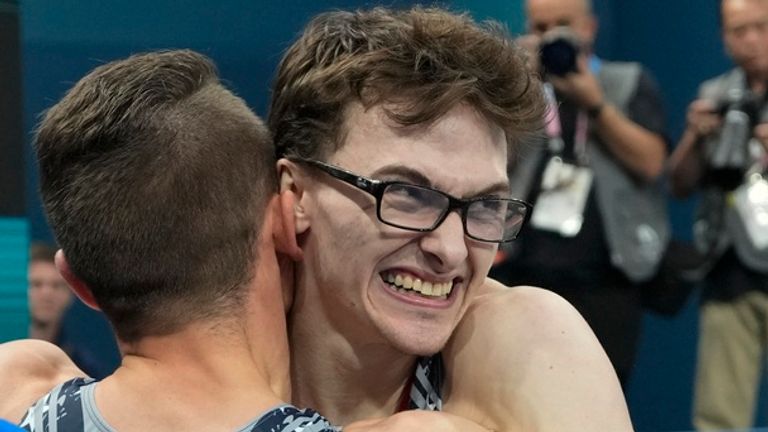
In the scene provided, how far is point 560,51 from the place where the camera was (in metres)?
4.35

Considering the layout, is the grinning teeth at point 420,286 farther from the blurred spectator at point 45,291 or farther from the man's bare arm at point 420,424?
the blurred spectator at point 45,291

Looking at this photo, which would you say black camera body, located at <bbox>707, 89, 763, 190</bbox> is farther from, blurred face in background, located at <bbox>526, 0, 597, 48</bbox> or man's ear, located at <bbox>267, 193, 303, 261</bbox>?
man's ear, located at <bbox>267, 193, 303, 261</bbox>

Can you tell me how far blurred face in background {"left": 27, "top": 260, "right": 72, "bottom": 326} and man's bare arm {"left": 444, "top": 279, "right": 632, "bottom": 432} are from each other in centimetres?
250

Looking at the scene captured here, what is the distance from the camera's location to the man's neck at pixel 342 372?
2.15 m

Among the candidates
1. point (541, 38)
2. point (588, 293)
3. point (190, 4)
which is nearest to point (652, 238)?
point (588, 293)

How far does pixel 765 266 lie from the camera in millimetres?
4605

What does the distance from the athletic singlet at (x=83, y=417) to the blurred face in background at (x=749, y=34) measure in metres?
3.23

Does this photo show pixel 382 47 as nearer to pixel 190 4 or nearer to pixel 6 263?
pixel 6 263

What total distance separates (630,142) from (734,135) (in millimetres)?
402

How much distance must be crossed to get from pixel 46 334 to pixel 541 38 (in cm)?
181

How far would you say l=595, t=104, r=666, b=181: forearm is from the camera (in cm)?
438

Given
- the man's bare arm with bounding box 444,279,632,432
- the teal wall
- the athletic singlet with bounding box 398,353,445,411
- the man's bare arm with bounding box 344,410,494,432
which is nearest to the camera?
the man's bare arm with bounding box 344,410,494,432

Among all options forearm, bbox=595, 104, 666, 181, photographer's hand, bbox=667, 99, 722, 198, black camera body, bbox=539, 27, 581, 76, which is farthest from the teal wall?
photographer's hand, bbox=667, 99, 722, 198

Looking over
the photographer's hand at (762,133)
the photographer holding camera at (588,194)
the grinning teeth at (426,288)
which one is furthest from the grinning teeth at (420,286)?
the photographer's hand at (762,133)
